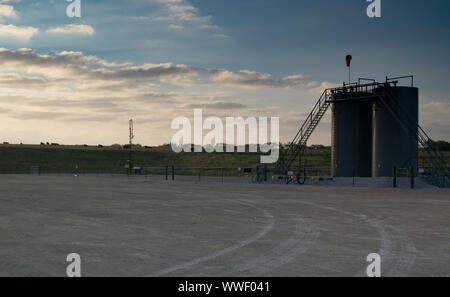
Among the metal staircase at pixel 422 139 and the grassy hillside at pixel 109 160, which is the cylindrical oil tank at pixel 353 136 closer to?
the metal staircase at pixel 422 139

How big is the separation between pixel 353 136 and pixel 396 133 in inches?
167

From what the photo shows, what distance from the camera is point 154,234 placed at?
11.7 meters

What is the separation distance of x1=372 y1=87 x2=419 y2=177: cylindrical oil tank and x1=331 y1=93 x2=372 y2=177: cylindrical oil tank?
216cm

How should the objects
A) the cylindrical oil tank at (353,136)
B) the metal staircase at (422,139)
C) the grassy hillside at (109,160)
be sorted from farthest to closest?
the grassy hillside at (109,160), the cylindrical oil tank at (353,136), the metal staircase at (422,139)

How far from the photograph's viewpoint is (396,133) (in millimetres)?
37125

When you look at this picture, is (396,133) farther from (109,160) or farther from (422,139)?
(109,160)

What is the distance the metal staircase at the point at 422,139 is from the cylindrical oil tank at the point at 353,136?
2684 mm

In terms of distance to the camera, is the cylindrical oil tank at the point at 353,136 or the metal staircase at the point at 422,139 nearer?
the metal staircase at the point at 422,139

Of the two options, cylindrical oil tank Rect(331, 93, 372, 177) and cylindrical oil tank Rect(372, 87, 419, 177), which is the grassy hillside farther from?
cylindrical oil tank Rect(372, 87, 419, 177)

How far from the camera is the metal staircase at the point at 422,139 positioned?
35.6 meters

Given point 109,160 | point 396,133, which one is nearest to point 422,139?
point 396,133

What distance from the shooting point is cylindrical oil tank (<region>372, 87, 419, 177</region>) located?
122 feet

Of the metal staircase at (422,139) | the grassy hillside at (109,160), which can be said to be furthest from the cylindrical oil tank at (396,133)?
the grassy hillside at (109,160)
